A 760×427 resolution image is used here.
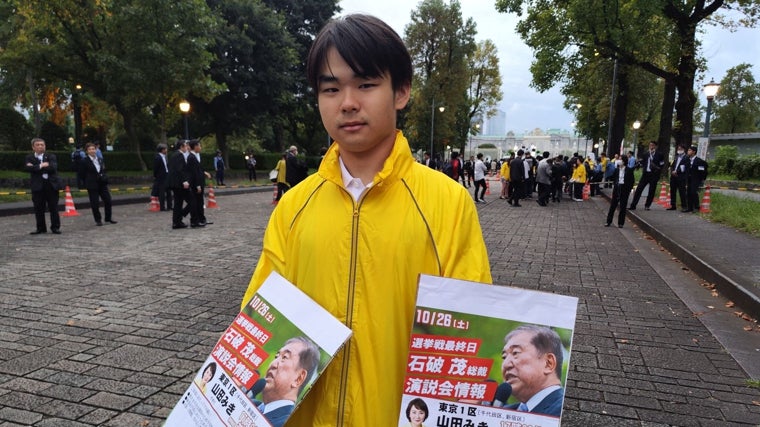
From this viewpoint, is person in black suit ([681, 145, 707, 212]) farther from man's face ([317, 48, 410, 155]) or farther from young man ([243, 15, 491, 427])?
man's face ([317, 48, 410, 155])

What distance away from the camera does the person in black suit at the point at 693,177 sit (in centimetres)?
1340

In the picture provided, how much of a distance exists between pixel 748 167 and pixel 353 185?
31.3 m

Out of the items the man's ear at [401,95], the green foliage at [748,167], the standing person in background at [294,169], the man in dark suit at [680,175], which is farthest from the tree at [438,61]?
the man's ear at [401,95]

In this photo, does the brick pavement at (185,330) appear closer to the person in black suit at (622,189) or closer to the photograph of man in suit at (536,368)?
the photograph of man in suit at (536,368)

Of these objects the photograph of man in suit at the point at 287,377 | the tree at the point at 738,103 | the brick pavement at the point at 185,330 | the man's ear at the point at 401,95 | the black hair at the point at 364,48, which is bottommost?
the brick pavement at the point at 185,330

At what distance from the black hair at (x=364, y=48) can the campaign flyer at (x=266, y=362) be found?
671mm

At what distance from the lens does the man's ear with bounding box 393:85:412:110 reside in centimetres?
156

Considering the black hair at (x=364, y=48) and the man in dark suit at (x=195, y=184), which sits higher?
the black hair at (x=364, y=48)

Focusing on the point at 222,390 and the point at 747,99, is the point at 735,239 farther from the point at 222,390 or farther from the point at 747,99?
the point at 747,99

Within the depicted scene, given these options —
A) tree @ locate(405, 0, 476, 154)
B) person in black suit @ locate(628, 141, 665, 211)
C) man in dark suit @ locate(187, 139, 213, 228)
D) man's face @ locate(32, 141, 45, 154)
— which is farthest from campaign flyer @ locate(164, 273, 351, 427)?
tree @ locate(405, 0, 476, 154)

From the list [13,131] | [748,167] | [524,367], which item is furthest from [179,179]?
[748,167]

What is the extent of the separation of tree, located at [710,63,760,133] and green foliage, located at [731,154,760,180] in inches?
1759

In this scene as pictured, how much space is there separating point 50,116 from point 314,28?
2263 cm

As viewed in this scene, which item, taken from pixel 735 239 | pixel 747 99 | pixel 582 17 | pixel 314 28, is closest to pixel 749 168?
pixel 582 17
